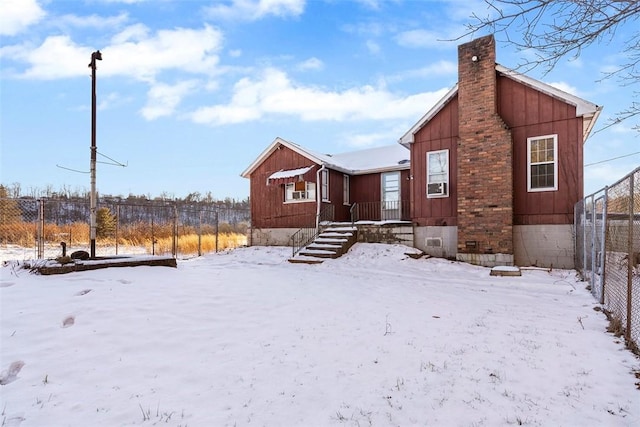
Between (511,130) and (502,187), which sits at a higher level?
(511,130)

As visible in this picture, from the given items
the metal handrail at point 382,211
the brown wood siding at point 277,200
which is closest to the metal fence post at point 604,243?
the metal handrail at point 382,211

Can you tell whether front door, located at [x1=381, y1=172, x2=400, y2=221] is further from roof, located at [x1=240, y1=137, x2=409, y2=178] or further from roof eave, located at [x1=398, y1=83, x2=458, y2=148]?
roof eave, located at [x1=398, y1=83, x2=458, y2=148]

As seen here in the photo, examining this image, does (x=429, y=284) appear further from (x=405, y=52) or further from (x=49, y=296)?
(x=49, y=296)

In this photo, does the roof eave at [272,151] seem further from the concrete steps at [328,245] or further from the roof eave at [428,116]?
the roof eave at [428,116]

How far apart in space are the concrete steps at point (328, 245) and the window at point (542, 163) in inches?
251

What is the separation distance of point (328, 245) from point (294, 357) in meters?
9.08

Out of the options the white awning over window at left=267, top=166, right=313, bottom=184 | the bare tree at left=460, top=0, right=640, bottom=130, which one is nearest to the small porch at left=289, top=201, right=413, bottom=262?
the white awning over window at left=267, top=166, right=313, bottom=184

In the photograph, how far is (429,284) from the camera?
823 cm

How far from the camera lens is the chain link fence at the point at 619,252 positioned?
406cm

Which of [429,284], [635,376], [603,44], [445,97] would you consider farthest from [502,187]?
[635,376]

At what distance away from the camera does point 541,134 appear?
10664 millimetres

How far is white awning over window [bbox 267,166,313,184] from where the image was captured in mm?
15430

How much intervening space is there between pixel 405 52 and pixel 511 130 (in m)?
4.58

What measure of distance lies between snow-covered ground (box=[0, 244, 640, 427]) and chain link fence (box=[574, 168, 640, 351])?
1.06ft
